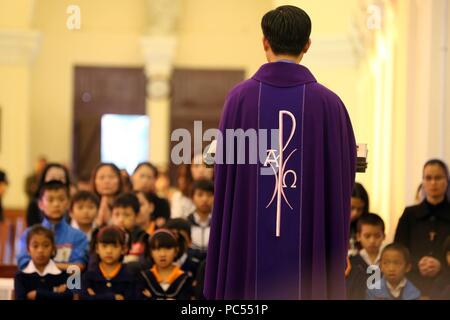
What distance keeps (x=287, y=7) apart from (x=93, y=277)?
313 centimetres

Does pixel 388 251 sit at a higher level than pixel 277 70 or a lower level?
lower

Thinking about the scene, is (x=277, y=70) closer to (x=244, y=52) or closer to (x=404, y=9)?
(x=404, y=9)

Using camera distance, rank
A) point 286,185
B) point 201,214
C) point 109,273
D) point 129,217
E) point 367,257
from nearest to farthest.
→ point 286,185
point 367,257
point 109,273
point 129,217
point 201,214

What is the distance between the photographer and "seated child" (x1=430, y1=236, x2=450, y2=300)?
782 centimetres

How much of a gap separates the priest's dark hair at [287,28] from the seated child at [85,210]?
4013 mm

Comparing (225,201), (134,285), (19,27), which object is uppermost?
(19,27)

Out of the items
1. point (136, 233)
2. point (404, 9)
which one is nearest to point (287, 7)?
point (136, 233)

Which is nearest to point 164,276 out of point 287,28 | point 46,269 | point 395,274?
point 46,269

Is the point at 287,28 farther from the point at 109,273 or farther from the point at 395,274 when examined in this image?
the point at 109,273

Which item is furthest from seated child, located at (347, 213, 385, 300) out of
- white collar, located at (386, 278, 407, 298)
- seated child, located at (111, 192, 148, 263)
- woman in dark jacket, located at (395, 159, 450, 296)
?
seated child, located at (111, 192, 148, 263)

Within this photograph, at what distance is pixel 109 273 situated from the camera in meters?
7.96

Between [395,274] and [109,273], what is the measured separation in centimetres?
194
